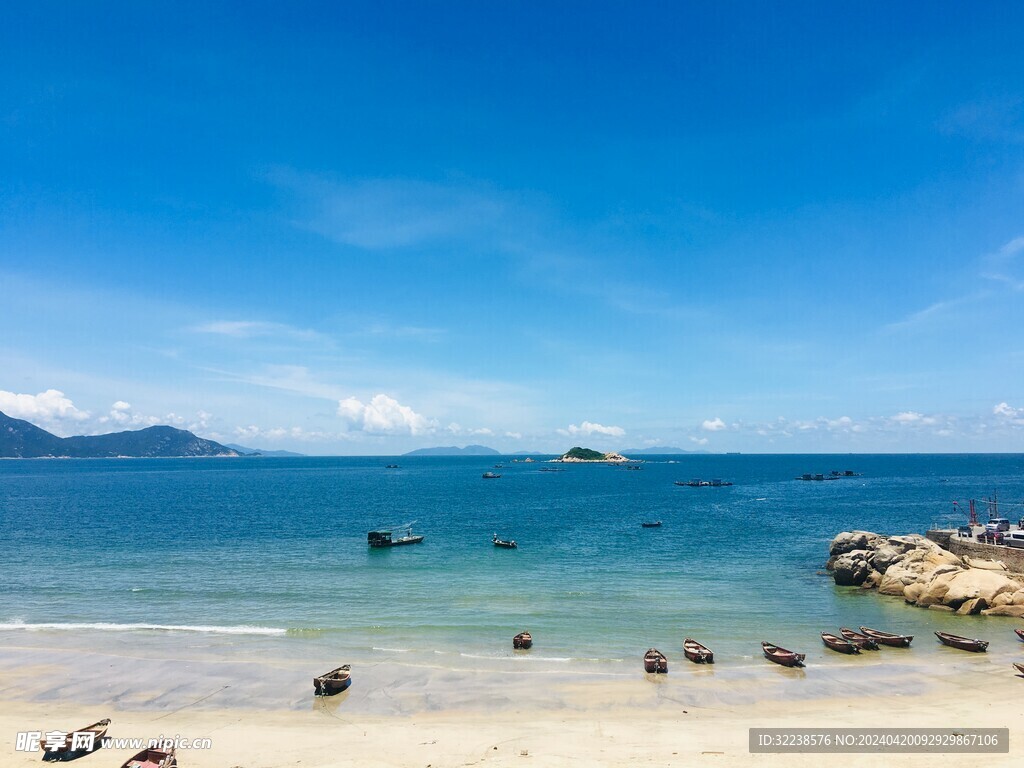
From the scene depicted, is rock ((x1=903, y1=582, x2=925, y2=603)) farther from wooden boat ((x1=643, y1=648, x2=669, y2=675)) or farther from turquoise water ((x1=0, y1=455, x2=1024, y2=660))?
wooden boat ((x1=643, y1=648, x2=669, y2=675))

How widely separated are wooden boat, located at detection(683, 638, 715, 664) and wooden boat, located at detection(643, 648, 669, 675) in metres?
1.80

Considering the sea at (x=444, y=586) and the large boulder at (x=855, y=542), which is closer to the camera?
the sea at (x=444, y=586)

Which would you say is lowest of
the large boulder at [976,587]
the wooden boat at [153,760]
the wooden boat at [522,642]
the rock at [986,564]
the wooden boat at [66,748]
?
the wooden boat at [522,642]

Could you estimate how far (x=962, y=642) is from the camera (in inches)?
1396

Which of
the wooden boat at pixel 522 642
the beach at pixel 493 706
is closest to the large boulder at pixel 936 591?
the beach at pixel 493 706

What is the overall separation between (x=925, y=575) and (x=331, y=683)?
154 feet

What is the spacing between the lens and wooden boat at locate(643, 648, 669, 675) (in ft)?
105

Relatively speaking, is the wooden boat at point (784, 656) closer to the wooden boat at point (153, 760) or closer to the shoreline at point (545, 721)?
the shoreline at point (545, 721)

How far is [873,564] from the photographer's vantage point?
2078 inches

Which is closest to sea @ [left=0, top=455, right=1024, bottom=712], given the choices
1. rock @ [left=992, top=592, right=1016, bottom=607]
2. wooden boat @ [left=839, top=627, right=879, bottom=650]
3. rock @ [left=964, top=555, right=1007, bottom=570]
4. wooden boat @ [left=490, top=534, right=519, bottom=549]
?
wooden boat @ [left=839, top=627, right=879, bottom=650]

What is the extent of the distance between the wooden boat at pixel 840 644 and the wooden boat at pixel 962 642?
6205 mm

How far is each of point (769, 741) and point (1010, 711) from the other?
12.7 meters

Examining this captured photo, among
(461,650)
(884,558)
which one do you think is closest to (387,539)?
(461,650)

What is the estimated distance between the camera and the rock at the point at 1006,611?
42.2 metres
